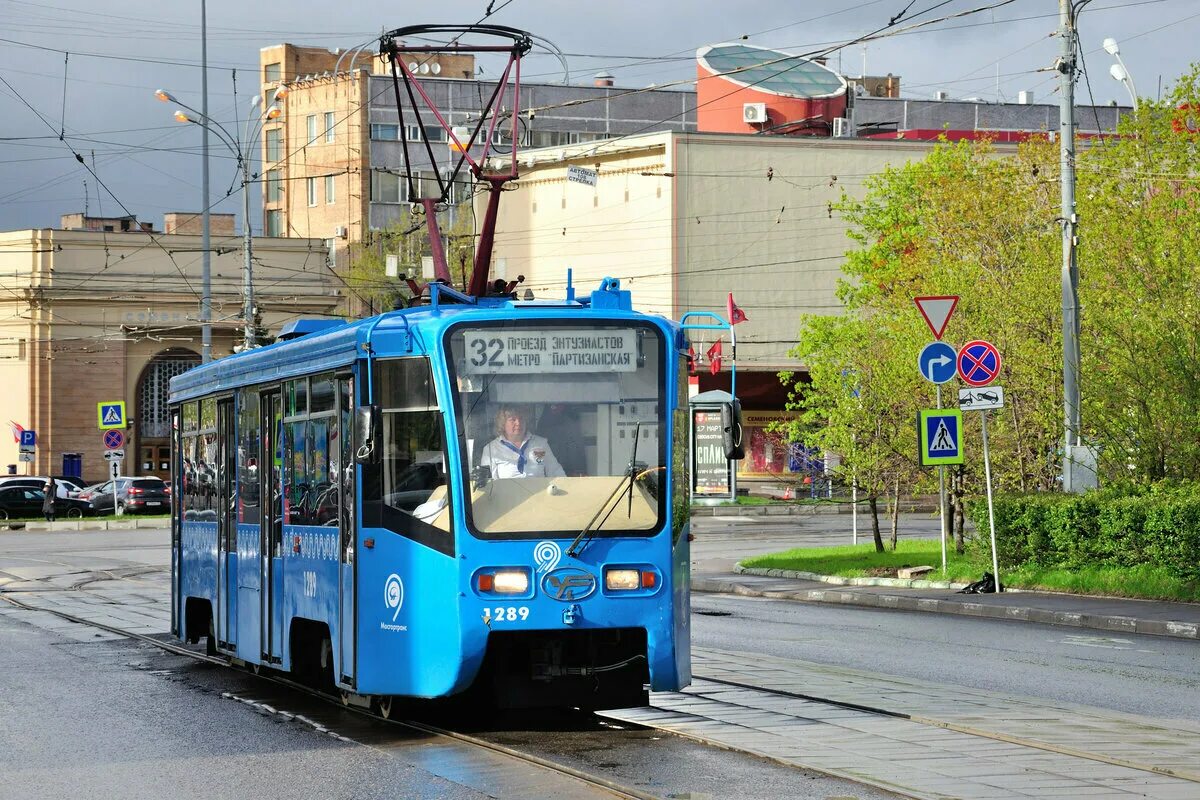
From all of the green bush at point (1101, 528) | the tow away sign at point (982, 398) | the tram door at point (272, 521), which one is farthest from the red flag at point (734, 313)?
→ the tram door at point (272, 521)

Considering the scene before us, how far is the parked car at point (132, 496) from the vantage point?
2243 inches

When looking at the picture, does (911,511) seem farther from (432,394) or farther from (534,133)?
(432,394)

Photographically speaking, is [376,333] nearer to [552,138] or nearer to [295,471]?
[295,471]

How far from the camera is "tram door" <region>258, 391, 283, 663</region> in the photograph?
44.0 ft

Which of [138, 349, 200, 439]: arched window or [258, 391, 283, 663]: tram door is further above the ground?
[138, 349, 200, 439]: arched window

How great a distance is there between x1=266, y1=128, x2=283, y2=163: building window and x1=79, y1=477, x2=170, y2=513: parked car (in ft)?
108

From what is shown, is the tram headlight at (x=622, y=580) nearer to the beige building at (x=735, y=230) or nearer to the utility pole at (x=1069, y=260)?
the utility pole at (x=1069, y=260)

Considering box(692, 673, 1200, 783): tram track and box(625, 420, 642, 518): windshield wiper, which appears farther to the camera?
box(625, 420, 642, 518): windshield wiper

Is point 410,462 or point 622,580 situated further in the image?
point 410,462

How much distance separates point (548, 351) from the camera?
11117mm

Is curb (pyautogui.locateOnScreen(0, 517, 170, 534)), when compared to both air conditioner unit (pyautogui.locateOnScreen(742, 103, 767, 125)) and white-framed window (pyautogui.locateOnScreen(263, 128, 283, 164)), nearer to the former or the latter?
air conditioner unit (pyautogui.locateOnScreen(742, 103, 767, 125))

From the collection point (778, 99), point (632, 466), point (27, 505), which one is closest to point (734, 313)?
point (778, 99)

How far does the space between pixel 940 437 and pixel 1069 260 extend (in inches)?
122

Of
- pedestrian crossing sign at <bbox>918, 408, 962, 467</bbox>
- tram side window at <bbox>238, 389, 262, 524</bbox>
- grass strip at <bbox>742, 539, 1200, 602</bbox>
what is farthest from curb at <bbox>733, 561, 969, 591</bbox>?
tram side window at <bbox>238, 389, 262, 524</bbox>
